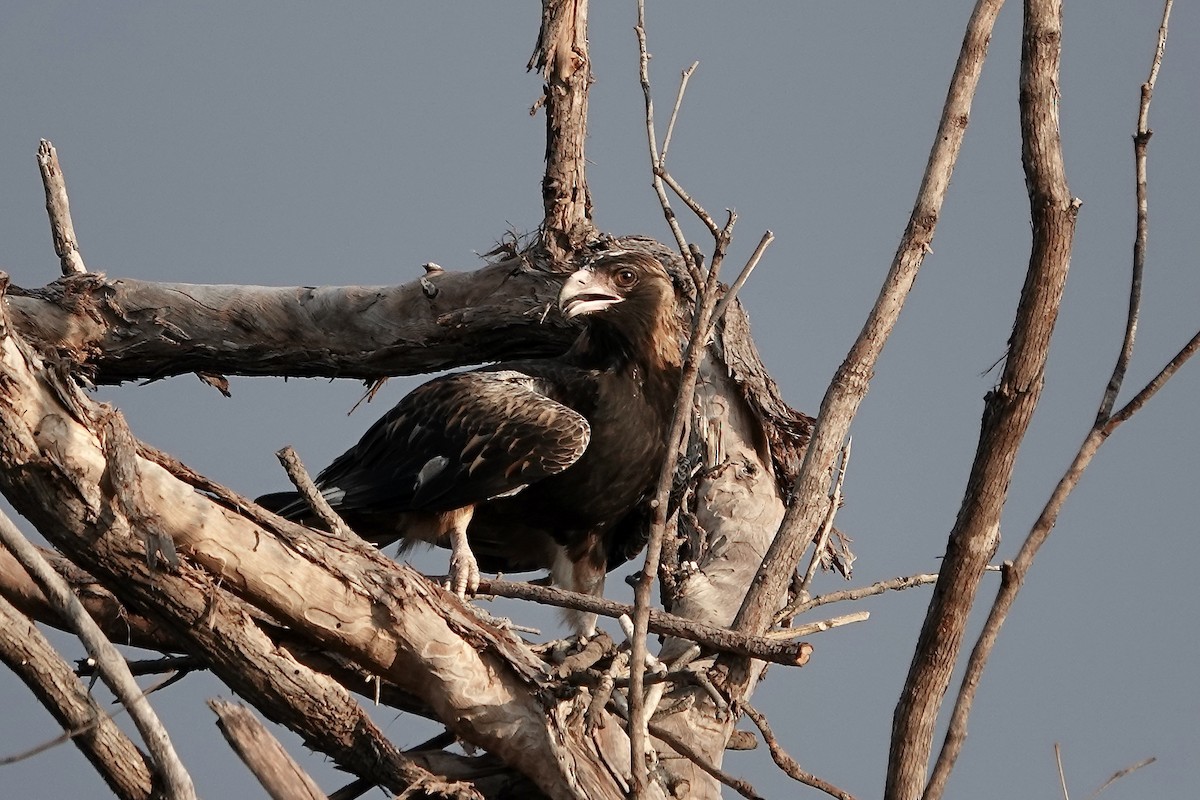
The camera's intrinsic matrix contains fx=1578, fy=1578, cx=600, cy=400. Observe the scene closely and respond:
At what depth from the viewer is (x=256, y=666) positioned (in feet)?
12.8

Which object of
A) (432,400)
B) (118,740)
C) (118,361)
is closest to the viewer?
(118,740)

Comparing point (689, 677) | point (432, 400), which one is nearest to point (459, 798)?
point (689, 677)

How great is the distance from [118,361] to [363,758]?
3.40 m

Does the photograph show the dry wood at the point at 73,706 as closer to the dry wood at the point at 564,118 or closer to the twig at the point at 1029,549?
the twig at the point at 1029,549

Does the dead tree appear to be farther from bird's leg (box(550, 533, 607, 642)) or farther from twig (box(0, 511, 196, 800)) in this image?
bird's leg (box(550, 533, 607, 642))

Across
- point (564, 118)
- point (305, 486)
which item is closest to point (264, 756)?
point (305, 486)

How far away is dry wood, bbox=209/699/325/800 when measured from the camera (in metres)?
3.45

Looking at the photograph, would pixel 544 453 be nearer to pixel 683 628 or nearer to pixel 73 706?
pixel 683 628

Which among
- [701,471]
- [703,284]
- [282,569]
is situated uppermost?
[701,471]

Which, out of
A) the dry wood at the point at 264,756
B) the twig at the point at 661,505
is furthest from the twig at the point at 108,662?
the twig at the point at 661,505

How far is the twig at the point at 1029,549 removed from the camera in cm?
368

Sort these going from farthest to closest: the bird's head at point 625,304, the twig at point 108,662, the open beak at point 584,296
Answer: the bird's head at point 625,304
the open beak at point 584,296
the twig at point 108,662

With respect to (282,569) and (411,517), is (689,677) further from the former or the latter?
(411,517)

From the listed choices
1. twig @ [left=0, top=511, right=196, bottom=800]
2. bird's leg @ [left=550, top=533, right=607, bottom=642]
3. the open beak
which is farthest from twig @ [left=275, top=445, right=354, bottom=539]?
bird's leg @ [left=550, top=533, right=607, bottom=642]
